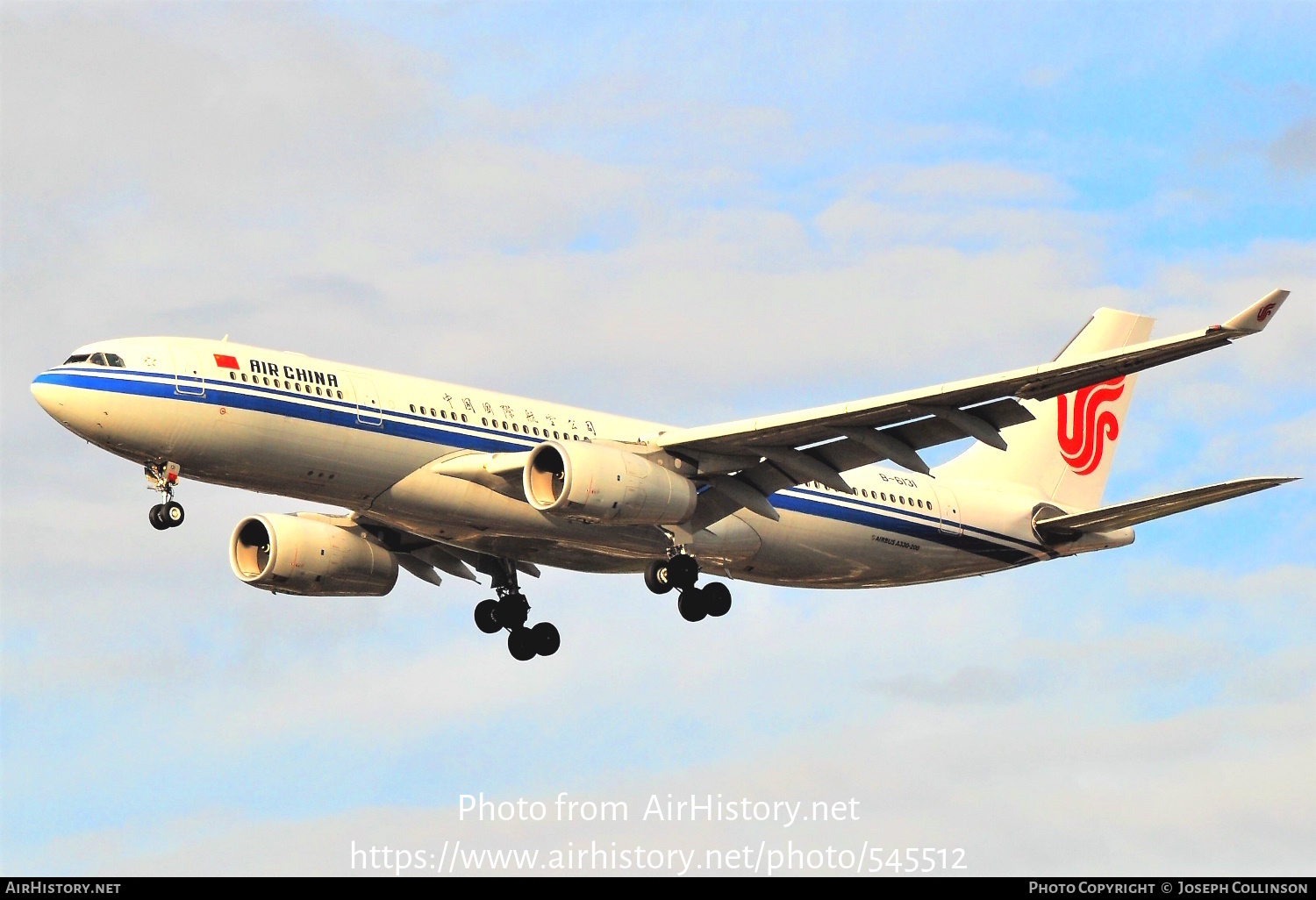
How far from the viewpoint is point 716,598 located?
44.7m

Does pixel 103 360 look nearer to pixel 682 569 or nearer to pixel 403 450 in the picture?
pixel 403 450

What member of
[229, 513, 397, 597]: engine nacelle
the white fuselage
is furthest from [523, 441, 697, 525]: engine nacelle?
[229, 513, 397, 597]: engine nacelle

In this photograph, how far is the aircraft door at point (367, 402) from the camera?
4003cm

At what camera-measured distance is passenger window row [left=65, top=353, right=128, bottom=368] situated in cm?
3859

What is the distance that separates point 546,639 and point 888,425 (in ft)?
41.3

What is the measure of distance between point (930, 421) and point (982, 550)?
9746mm

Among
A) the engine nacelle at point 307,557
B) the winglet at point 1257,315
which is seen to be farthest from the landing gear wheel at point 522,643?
the winglet at point 1257,315

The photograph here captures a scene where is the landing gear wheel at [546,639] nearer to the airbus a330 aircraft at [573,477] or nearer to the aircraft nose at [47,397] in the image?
the airbus a330 aircraft at [573,477]

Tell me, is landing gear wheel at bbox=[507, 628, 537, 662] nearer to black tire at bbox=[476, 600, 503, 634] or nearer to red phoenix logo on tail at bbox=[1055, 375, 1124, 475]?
black tire at bbox=[476, 600, 503, 634]

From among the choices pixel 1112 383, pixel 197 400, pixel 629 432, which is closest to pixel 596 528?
pixel 629 432

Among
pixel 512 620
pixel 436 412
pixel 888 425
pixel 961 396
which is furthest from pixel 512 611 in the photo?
pixel 961 396

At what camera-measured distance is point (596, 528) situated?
43.3 metres

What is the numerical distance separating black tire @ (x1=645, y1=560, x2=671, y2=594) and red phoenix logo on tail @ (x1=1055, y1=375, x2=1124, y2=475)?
1446 centimetres

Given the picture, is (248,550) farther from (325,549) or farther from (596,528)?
(596,528)
